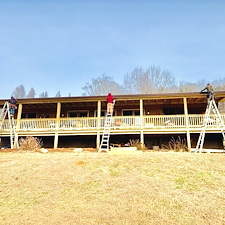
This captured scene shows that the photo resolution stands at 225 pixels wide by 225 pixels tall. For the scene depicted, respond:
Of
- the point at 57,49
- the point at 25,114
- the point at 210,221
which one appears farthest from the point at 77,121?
the point at 57,49

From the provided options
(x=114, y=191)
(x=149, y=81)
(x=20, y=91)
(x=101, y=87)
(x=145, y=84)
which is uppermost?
(x=20, y=91)

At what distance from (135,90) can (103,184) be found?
41.3 meters

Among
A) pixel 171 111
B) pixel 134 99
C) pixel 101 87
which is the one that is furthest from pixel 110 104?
pixel 101 87

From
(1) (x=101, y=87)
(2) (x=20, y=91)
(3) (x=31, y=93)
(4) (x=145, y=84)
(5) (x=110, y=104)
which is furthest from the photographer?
(3) (x=31, y=93)

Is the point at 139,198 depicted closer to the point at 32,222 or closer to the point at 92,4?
the point at 32,222

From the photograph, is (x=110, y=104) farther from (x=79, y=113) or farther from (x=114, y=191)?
(x=114, y=191)

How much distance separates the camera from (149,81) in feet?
144

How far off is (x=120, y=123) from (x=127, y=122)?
0.54 metres

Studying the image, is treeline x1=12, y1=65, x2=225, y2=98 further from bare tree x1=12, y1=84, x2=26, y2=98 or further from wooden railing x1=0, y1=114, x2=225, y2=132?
bare tree x1=12, y1=84, x2=26, y2=98

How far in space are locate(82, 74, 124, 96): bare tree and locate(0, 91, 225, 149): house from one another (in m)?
30.2

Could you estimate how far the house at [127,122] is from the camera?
1476 cm

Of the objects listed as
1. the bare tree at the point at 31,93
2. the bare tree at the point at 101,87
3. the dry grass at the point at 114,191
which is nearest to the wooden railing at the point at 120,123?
the dry grass at the point at 114,191

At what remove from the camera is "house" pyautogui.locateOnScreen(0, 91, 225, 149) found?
48.4 feet

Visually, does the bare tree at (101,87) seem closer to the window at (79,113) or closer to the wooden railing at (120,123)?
the window at (79,113)
